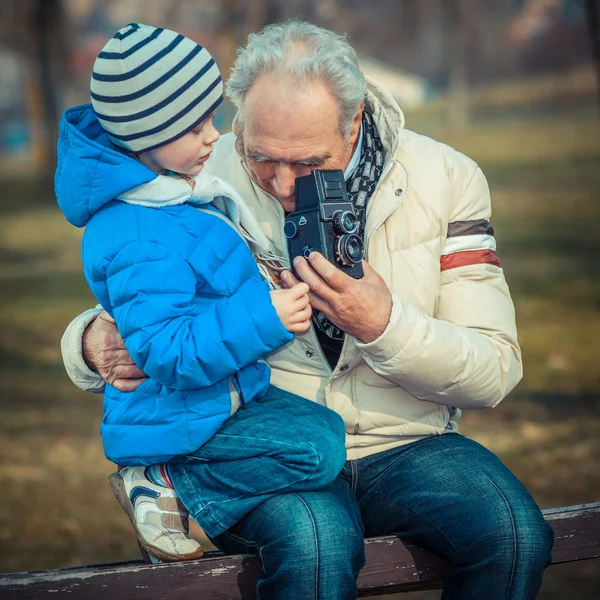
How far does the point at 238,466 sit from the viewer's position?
2188 mm

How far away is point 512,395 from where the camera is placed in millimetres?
6301

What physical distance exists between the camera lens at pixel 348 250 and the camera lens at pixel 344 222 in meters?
0.02

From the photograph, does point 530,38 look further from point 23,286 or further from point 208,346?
point 208,346

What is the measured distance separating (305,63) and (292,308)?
69 centimetres

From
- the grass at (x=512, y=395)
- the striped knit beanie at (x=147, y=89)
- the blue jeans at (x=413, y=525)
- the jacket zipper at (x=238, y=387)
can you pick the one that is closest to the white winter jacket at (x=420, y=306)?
the blue jeans at (x=413, y=525)

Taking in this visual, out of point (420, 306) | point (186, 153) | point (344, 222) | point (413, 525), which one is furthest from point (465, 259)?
point (186, 153)

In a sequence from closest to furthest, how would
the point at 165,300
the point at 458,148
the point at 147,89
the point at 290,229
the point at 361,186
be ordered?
1. the point at 165,300
2. the point at 147,89
3. the point at 290,229
4. the point at 361,186
5. the point at 458,148

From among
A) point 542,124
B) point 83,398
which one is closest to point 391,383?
point 83,398

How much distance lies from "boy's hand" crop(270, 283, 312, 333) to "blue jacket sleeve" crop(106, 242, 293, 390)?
30 millimetres

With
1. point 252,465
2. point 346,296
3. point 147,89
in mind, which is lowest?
point 252,465

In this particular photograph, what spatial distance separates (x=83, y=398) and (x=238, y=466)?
4.83 meters

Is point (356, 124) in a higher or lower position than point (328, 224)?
higher

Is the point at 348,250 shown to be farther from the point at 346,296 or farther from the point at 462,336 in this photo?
the point at 462,336

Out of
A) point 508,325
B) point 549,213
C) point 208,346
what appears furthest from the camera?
point 549,213
